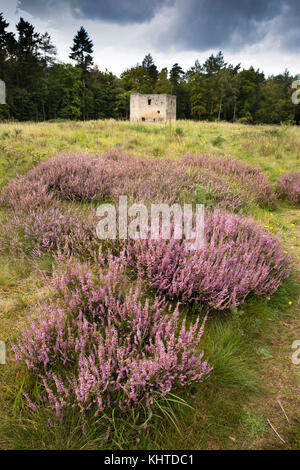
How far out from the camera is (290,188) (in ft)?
18.5

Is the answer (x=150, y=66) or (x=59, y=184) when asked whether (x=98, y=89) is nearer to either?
(x=150, y=66)

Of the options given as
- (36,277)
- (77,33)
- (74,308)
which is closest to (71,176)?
(36,277)

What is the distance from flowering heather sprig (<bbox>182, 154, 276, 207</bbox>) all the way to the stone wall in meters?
32.7

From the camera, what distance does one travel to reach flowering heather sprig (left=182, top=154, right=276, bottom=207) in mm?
5238

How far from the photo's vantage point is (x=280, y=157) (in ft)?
27.6

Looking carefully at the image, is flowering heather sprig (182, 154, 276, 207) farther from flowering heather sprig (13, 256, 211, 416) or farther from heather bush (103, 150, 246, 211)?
flowering heather sprig (13, 256, 211, 416)

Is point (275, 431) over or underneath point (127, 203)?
underneath

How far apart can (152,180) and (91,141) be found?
4.84 m

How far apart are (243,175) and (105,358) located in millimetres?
5096

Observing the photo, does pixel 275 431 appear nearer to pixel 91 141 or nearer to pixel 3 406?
pixel 3 406

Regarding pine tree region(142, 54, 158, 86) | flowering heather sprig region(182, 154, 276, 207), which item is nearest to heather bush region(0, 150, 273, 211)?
flowering heather sprig region(182, 154, 276, 207)

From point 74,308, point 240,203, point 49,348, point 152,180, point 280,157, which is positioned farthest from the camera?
point 280,157

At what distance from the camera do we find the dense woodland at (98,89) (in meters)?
39.7

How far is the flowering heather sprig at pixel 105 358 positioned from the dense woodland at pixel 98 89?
3668 centimetres
